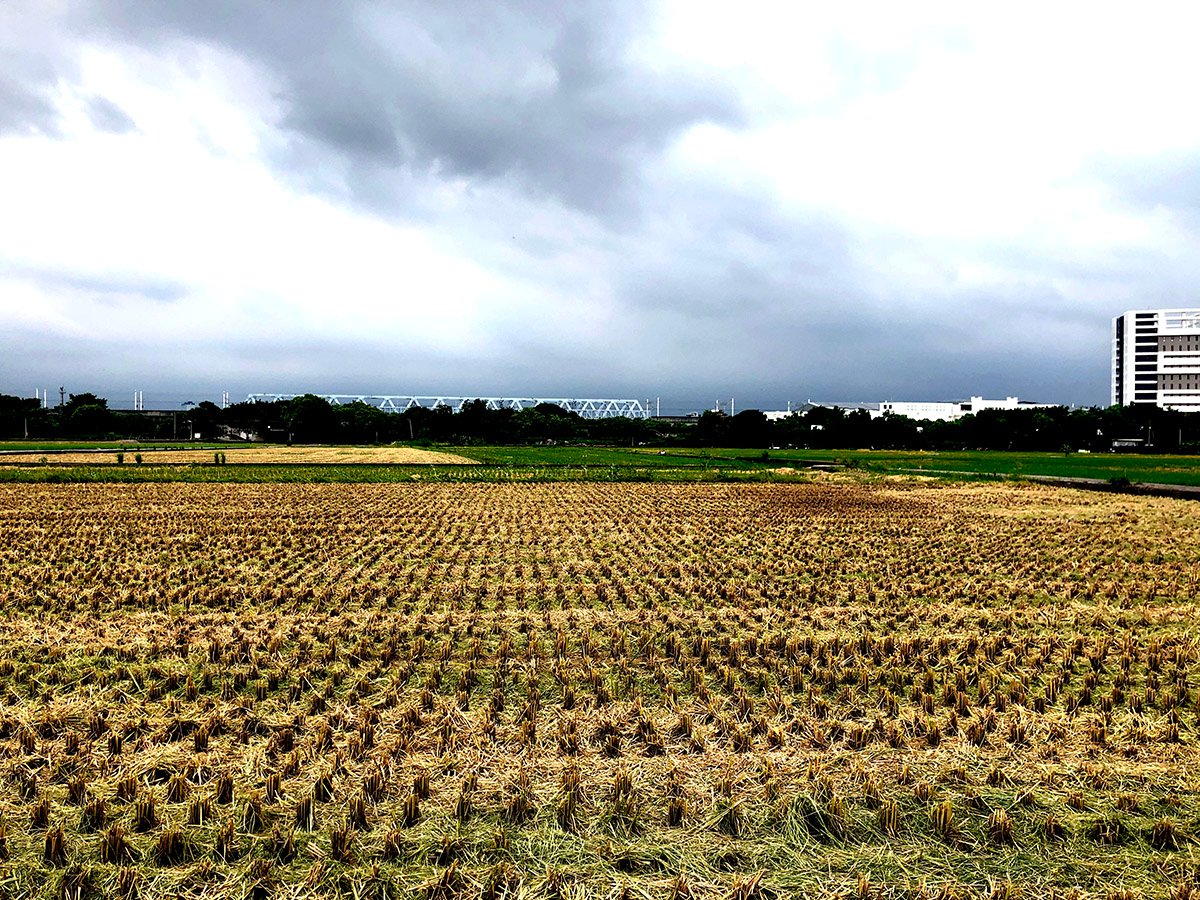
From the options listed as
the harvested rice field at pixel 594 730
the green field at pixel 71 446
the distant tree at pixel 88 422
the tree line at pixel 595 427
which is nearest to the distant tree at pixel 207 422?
the tree line at pixel 595 427

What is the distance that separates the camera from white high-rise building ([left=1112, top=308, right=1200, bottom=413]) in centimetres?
13150

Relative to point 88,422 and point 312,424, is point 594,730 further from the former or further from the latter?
point 88,422

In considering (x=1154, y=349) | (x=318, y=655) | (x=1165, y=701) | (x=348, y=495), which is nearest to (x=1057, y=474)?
(x=348, y=495)

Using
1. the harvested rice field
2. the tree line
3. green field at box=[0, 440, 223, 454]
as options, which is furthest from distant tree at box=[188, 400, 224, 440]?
the harvested rice field

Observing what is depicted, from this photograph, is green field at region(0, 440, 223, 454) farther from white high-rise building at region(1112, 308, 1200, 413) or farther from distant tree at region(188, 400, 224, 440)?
white high-rise building at region(1112, 308, 1200, 413)

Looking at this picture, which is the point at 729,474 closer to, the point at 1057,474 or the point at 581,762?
the point at 1057,474

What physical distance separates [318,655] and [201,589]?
441cm

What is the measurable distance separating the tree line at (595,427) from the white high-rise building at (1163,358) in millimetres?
19466

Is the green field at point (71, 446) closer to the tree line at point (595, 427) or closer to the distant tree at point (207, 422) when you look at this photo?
the tree line at point (595, 427)

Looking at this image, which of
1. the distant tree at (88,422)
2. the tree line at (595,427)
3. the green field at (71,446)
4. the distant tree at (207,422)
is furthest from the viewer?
the distant tree at (207,422)

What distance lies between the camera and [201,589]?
37.2 feet

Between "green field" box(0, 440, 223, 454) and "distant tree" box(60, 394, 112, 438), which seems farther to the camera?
"distant tree" box(60, 394, 112, 438)

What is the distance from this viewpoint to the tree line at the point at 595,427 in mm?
110938

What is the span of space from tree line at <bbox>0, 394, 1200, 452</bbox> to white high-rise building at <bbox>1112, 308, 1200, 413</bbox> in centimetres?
1947
